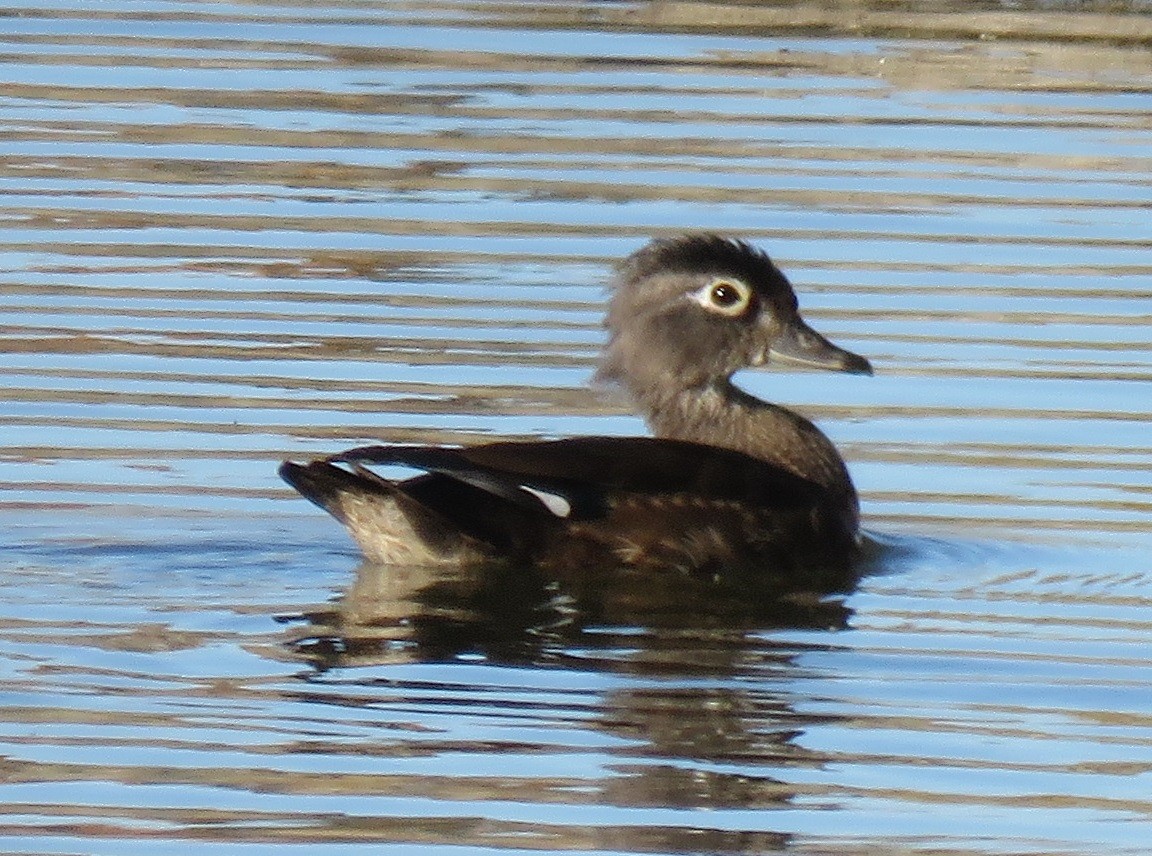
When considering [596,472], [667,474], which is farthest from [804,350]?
[596,472]

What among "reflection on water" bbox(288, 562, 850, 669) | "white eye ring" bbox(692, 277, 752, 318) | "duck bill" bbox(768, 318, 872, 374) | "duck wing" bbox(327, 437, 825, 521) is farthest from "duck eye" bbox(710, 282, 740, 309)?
"reflection on water" bbox(288, 562, 850, 669)

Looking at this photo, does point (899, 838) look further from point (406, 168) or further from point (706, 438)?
point (406, 168)

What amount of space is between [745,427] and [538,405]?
94 cm

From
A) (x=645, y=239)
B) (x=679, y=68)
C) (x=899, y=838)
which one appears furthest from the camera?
(x=679, y=68)

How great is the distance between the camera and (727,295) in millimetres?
11297

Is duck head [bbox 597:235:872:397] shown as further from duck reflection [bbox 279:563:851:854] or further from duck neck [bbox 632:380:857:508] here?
duck reflection [bbox 279:563:851:854]

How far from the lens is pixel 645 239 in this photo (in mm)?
14094

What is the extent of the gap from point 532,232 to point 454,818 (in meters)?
7.03

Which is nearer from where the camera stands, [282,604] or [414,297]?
[282,604]

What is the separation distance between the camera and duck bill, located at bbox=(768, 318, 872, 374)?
1127cm

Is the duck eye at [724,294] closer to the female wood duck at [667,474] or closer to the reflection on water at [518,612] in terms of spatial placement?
the female wood duck at [667,474]

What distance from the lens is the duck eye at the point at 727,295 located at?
11266 millimetres

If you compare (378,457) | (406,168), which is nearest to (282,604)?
(378,457)

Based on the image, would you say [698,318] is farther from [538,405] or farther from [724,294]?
[538,405]
